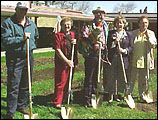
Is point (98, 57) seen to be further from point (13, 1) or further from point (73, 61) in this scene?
point (13, 1)

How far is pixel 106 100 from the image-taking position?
19.7 feet

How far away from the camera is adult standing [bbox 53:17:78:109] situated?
492 cm

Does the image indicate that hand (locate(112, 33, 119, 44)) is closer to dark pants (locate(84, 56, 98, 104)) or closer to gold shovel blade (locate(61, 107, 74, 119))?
dark pants (locate(84, 56, 98, 104))

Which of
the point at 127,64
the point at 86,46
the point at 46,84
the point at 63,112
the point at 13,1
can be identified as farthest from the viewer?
the point at 13,1

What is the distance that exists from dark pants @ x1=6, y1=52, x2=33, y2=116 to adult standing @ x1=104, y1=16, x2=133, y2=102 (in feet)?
5.52

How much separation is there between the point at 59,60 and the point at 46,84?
96.5 inches

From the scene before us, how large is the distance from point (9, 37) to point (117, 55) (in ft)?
7.39

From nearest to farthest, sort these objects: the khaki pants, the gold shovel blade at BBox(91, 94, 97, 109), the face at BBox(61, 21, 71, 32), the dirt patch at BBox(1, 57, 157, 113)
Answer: the face at BBox(61, 21, 71, 32), the gold shovel blade at BBox(91, 94, 97, 109), the dirt patch at BBox(1, 57, 157, 113), the khaki pants

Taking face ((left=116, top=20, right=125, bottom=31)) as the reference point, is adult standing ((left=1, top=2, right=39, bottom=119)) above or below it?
below

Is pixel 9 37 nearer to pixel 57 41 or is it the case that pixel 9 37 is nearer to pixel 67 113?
pixel 57 41

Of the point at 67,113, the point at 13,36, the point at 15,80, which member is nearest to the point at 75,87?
the point at 67,113

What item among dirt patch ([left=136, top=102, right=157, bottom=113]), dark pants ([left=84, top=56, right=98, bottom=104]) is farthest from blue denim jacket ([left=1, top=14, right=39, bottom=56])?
dirt patch ([left=136, top=102, right=157, bottom=113])

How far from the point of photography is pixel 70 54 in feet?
16.8

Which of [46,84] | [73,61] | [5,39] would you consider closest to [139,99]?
[73,61]
